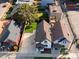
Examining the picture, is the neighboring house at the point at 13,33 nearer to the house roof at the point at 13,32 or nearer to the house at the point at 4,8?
the house roof at the point at 13,32

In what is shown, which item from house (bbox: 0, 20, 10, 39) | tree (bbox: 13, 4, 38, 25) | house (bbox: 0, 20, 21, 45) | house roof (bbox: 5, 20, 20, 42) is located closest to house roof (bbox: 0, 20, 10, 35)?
house (bbox: 0, 20, 10, 39)

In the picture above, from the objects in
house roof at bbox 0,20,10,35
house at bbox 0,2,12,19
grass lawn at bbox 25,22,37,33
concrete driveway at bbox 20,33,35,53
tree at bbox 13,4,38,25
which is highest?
tree at bbox 13,4,38,25

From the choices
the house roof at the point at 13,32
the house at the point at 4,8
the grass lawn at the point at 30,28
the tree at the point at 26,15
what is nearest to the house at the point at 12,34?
the house roof at the point at 13,32

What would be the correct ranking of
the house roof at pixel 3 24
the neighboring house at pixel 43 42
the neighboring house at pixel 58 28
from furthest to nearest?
the house roof at pixel 3 24, the neighboring house at pixel 58 28, the neighboring house at pixel 43 42

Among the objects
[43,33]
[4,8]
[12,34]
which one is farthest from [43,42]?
[4,8]

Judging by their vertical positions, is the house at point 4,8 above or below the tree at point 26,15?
below

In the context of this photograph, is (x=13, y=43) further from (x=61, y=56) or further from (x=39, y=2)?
(x=39, y=2)

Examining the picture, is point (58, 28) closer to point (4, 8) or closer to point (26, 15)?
point (26, 15)

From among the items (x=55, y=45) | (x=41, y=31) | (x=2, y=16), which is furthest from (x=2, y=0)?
(x=55, y=45)

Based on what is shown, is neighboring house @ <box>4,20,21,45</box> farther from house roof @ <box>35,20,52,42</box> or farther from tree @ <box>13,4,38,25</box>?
house roof @ <box>35,20,52,42</box>
